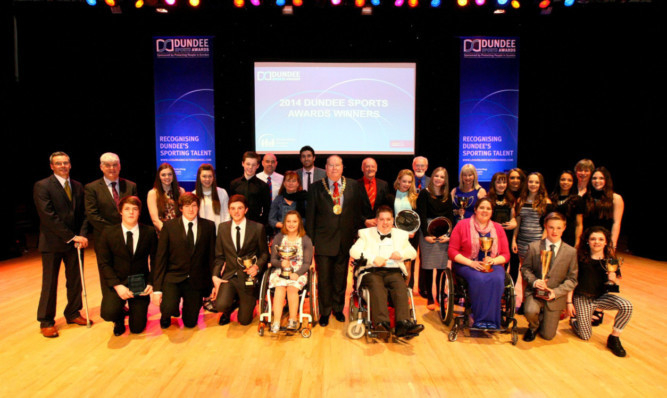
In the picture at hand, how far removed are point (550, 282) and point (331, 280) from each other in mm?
2004

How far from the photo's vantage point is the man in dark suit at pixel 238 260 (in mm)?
3668

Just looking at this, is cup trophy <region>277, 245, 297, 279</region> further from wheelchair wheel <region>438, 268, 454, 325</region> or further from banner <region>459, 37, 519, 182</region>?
banner <region>459, 37, 519, 182</region>

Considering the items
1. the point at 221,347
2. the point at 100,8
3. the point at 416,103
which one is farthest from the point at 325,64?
the point at 221,347

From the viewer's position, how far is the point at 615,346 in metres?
3.16

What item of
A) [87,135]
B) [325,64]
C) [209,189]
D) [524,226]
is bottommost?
[524,226]

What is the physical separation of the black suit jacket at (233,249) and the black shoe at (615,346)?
310 cm

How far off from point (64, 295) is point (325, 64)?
17.2 feet

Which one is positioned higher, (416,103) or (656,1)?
(656,1)

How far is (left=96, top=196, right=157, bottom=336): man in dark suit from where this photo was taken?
3.43 meters

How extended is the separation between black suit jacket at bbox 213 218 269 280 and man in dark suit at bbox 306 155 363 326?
0.51 m

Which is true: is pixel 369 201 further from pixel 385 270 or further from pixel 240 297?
pixel 240 297

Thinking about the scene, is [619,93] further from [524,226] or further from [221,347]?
[221,347]

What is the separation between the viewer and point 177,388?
263 cm

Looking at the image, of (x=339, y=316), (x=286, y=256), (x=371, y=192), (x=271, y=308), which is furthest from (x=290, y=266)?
(x=371, y=192)
